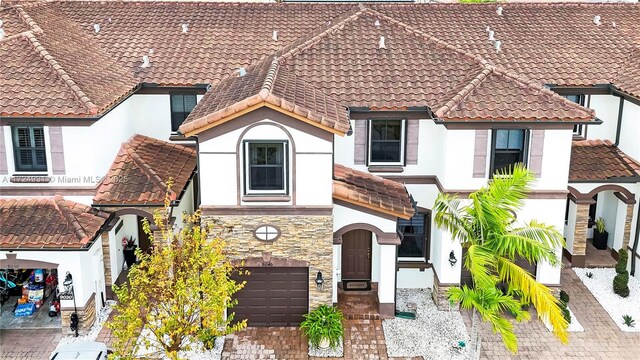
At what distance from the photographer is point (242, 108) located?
1761 cm

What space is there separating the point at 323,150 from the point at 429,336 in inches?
264

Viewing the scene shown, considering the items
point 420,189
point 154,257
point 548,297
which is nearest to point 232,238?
point 154,257

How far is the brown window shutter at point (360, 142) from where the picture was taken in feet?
70.2

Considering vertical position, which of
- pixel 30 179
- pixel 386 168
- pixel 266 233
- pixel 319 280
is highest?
pixel 386 168

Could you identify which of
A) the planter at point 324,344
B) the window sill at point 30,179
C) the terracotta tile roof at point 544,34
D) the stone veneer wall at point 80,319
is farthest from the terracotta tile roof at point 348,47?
the planter at point 324,344

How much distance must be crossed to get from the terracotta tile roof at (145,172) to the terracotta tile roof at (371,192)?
17.1 ft

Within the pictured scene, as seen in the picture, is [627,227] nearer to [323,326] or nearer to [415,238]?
[415,238]

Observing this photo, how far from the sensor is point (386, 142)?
2175 cm

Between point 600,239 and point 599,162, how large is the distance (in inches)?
154

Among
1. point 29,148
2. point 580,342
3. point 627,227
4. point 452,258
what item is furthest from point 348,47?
point 580,342

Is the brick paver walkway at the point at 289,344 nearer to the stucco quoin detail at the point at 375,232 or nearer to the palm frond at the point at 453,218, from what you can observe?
the stucco quoin detail at the point at 375,232

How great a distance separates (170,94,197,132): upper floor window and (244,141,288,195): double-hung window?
6.13 metres

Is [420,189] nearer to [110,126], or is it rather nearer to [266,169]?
[266,169]

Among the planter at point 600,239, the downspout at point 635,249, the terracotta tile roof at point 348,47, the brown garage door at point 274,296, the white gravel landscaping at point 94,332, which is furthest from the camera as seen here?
the planter at point 600,239
